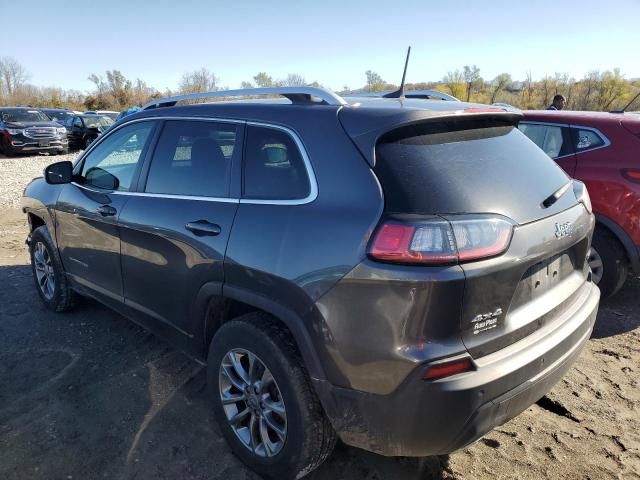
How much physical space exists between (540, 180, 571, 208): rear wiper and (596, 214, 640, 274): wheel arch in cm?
206

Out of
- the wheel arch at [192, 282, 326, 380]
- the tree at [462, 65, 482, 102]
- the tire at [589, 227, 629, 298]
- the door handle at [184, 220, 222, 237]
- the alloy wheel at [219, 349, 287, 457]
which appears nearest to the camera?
the wheel arch at [192, 282, 326, 380]

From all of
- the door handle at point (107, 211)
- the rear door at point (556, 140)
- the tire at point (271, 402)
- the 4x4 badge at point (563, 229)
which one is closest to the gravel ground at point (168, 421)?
the tire at point (271, 402)

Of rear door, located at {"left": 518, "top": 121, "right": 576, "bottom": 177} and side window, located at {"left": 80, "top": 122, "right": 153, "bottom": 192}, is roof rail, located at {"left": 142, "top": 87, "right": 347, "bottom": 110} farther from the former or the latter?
rear door, located at {"left": 518, "top": 121, "right": 576, "bottom": 177}

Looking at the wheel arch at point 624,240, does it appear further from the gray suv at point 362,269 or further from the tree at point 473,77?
the tree at point 473,77

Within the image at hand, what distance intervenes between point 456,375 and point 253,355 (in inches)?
38.0

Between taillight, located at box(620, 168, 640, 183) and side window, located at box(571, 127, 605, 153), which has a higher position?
side window, located at box(571, 127, 605, 153)

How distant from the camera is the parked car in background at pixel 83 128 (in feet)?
66.6

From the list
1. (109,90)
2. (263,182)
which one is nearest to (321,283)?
(263,182)

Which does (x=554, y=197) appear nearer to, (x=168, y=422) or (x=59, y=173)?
(x=168, y=422)

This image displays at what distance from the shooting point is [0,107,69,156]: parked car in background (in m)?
17.3

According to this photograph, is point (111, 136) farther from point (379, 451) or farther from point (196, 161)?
point (379, 451)

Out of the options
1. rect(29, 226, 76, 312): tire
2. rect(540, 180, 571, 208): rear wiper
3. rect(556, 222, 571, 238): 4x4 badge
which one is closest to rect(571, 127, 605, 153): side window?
rect(540, 180, 571, 208): rear wiper

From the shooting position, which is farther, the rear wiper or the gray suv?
the rear wiper

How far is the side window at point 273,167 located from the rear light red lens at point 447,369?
2.92ft
